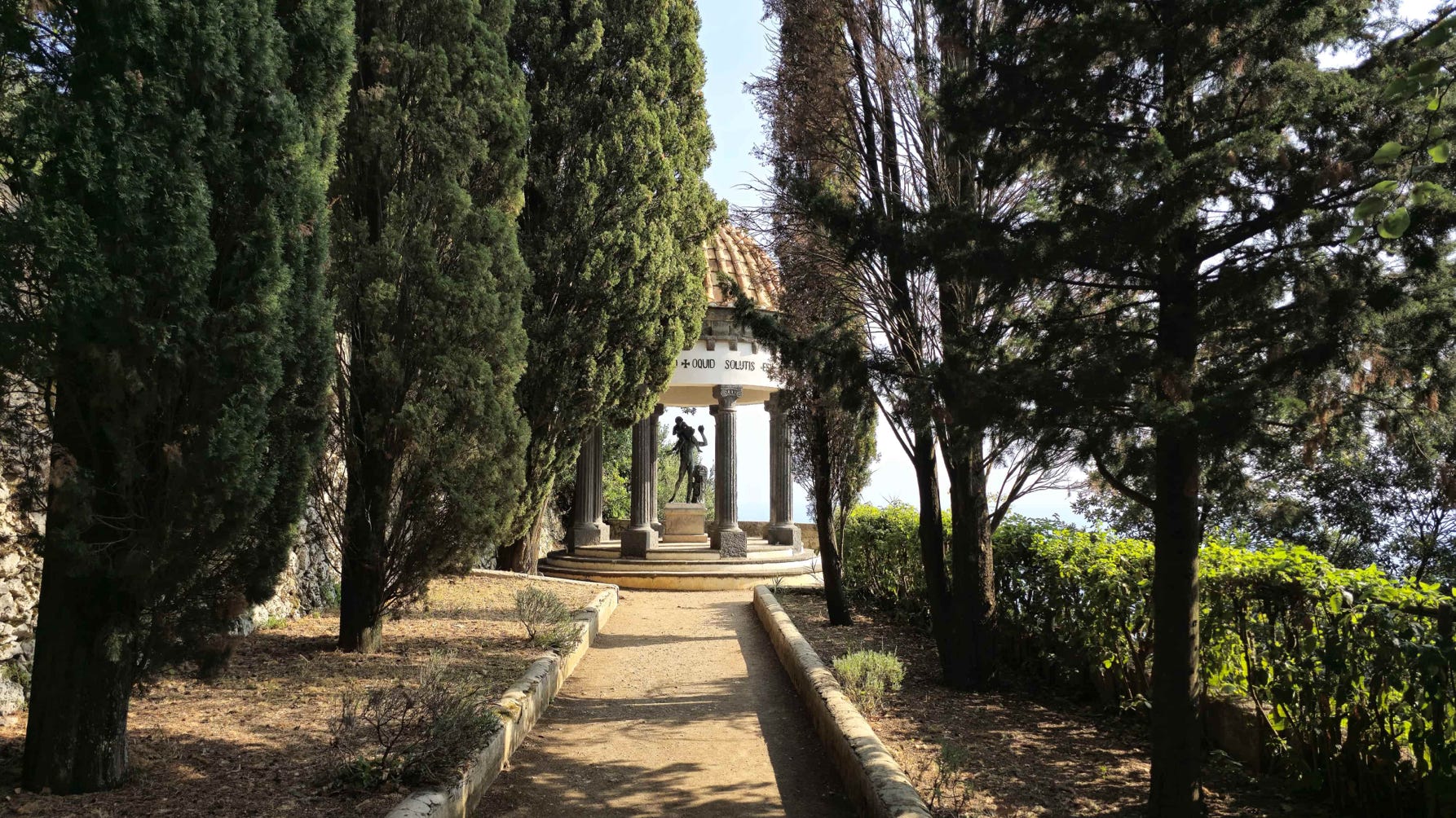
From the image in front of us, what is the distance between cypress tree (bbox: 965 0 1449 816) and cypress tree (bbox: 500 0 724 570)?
8.96 meters

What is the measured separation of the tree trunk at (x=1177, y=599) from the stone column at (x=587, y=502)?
→ 589 inches

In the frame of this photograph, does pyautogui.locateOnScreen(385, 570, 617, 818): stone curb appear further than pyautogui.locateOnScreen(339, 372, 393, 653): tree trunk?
No

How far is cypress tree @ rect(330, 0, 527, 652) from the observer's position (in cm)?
787

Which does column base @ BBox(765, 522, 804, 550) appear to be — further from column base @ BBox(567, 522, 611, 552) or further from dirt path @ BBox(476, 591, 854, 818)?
dirt path @ BBox(476, 591, 854, 818)

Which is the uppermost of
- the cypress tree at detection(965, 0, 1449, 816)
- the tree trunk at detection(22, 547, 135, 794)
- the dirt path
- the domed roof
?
the domed roof

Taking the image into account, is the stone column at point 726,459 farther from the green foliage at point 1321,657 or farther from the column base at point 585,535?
the green foliage at point 1321,657

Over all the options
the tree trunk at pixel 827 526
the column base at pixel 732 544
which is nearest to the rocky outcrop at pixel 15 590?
the tree trunk at pixel 827 526

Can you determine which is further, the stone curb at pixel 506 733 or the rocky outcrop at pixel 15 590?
the rocky outcrop at pixel 15 590

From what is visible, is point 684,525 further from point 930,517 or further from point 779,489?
point 930,517

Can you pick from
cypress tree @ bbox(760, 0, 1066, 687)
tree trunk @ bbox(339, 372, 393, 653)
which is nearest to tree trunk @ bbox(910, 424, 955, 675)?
cypress tree @ bbox(760, 0, 1066, 687)

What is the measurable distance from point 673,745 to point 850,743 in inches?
62.8

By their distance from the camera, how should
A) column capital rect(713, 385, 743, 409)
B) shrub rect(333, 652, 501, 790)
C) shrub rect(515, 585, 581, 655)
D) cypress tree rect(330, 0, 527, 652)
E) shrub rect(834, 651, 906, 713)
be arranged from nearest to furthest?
shrub rect(333, 652, 501, 790)
shrub rect(834, 651, 906, 713)
cypress tree rect(330, 0, 527, 652)
shrub rect(515, 585, 581, 655)
column capital rect(713, 385, 743, 409)

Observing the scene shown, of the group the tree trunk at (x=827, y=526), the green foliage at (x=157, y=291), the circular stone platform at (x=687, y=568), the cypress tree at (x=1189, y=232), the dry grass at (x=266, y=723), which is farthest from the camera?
the circular stone platform at (x=687, y=568)

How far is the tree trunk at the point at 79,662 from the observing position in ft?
14.4
